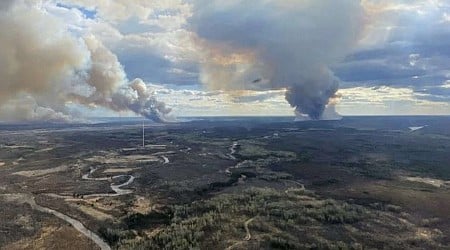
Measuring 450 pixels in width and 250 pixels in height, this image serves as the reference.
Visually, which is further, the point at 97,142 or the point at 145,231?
the point at 97,142

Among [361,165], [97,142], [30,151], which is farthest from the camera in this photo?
[97,142]

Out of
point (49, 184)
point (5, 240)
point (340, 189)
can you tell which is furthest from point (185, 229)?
point (49, 184)

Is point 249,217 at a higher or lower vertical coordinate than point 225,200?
lower

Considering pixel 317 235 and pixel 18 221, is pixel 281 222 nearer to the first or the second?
pixel 317 235

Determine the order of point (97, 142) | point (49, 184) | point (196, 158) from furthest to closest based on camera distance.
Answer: point (97, 142)
point (196, 158)
point (49, 184)

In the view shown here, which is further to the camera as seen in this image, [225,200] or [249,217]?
[225,200]

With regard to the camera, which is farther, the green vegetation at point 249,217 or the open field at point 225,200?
the open field at point 225,200

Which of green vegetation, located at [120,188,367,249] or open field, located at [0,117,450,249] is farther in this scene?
open field, located at [0,117,450,249]
